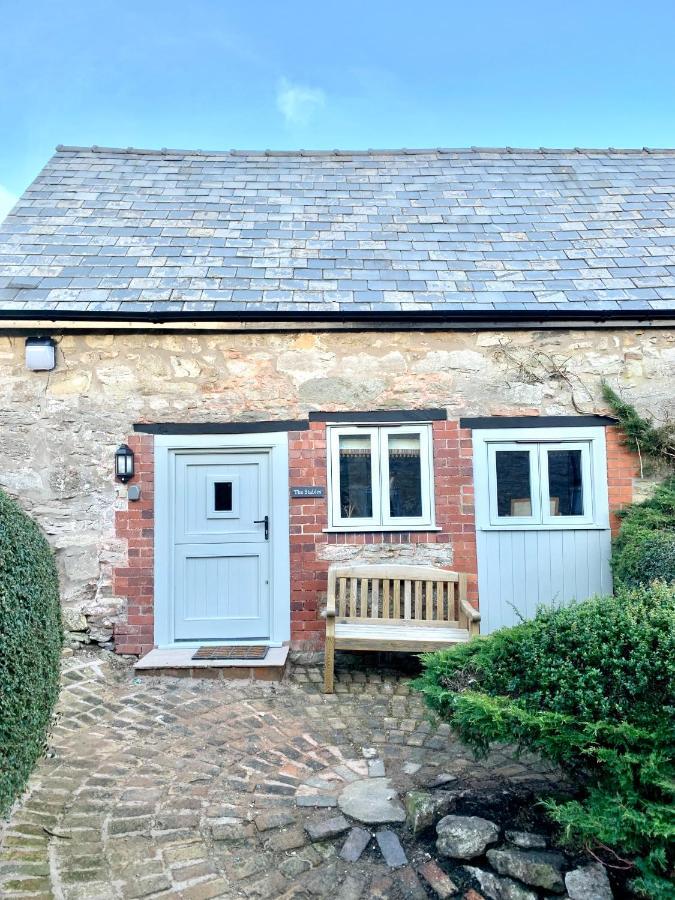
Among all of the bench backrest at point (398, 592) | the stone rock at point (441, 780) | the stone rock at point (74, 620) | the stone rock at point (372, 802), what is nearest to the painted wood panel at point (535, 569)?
the bench backrest at point (398, 592)

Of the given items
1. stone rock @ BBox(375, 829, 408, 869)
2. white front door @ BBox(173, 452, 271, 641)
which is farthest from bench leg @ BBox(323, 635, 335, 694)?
stone rock @ BBox(375, 829, 408, 869)

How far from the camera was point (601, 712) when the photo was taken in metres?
2.54

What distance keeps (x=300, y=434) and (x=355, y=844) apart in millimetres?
3974

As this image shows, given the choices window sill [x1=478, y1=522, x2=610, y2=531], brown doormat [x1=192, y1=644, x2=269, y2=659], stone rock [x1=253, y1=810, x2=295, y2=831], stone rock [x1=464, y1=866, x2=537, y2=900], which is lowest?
stone rock [x1=253, y1=810, x2=295, y2=831]

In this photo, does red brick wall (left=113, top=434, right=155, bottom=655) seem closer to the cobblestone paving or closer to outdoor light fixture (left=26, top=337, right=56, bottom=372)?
the cobblestone paving

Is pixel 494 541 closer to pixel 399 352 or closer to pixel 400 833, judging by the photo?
pixel 399 352

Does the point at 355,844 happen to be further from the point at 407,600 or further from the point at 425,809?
the point at 407,600

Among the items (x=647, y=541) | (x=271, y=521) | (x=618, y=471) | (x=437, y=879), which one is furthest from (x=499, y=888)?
(x=618, y=471)

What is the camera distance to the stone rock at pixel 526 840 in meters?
2.64

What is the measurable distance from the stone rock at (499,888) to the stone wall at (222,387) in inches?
146

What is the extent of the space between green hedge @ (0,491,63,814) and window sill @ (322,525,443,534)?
3096 millimetres

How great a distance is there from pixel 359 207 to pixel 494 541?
488 cm

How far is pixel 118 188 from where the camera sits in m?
8.01

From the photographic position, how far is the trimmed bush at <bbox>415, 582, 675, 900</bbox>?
237 cm
